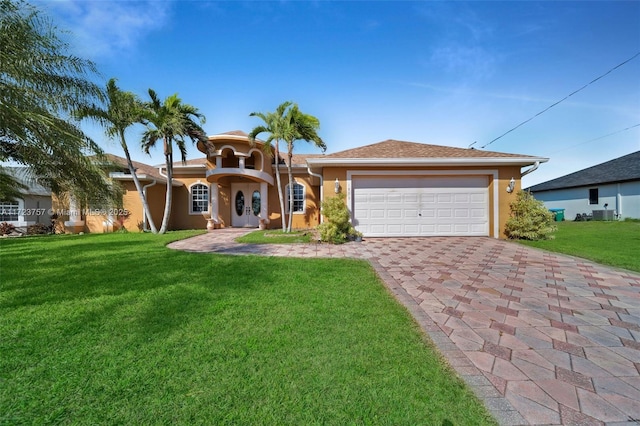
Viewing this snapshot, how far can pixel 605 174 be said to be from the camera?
2275 centimetres

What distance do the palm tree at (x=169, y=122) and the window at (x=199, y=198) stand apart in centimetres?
317

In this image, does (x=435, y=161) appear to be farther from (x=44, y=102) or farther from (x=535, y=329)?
(x=44, y=102)

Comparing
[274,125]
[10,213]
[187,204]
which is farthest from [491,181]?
[10,213]

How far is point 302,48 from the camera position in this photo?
963 centimetres

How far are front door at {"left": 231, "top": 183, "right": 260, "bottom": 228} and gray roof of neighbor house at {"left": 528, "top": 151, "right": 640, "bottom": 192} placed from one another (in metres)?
28.5

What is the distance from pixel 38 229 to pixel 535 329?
2329cm

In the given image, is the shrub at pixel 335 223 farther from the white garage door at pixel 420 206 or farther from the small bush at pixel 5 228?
the small bush at pixel 5 228

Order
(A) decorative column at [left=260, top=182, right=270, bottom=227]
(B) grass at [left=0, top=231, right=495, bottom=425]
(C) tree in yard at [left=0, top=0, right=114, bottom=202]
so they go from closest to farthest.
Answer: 1. (B) grass at [left=0, top=231, right=495, bottom=425]
2. (C) tree in yard at [left=0, top=0, right=114, bottom=202]
3. (A) decorative column at [left=260, top=182, right=270, bottom=227]

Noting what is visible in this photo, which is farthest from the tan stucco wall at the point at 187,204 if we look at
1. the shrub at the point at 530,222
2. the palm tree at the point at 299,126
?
the shrub at the point at 530,222

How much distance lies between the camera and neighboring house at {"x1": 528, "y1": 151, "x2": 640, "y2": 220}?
65.9ft

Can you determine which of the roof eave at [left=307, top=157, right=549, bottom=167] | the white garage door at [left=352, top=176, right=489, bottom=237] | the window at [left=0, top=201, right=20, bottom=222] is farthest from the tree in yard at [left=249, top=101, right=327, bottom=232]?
the window at [left=0, top=201, right=20, bottom=222]

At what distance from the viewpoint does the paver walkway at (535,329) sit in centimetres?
200

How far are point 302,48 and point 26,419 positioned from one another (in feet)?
36.4

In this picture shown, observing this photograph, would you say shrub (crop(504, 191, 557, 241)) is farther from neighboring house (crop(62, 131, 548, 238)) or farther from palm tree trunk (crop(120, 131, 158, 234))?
palm tree trunk (crop(120, 131, 158, 234))
